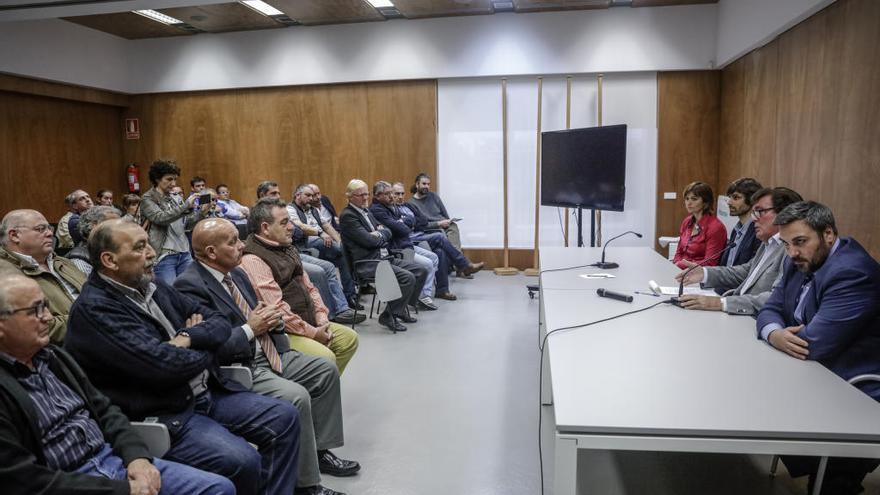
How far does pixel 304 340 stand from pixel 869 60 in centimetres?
385

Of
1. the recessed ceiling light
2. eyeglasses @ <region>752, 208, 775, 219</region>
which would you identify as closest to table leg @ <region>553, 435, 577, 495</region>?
eyeglasses @ <region>752, 208, 775, 219</region>

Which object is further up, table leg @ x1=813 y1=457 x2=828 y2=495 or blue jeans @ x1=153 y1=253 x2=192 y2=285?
blue jeans @ x1=153 y1=253 x2=192 y2=285

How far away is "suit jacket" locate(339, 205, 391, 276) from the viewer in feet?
15.1

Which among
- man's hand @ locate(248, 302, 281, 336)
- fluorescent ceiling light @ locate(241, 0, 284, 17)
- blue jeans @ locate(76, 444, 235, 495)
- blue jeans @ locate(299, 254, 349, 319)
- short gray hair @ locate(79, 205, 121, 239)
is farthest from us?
fluorescent ceiling light @ locate(241, 0, 284, 17)

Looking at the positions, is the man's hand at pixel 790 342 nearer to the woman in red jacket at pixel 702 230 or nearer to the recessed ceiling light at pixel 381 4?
the woman in red jacket at pixel 702 230

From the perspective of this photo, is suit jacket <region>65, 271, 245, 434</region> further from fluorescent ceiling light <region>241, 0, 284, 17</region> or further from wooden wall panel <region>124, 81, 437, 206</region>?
wooden wall panel <region>124, 81, 437, 206</region>

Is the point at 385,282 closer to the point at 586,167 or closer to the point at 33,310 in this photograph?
the point at 586,167

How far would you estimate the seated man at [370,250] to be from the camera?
4609mm

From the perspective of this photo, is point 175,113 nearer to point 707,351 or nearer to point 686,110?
point 686,110

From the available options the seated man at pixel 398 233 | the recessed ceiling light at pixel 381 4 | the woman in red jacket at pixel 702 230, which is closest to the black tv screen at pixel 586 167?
the woman in red jacket at pixel 702 230

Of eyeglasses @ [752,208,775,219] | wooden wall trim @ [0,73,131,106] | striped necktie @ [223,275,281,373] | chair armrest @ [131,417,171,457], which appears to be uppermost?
wooden wall trim @ [0,73,131,106]

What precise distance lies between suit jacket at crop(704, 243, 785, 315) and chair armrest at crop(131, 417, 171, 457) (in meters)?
2.24

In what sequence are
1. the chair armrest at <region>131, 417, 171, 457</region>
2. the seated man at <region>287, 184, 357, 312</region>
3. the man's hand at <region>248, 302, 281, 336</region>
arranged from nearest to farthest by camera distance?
1. the chair armrest at <region>131, 417, 171, 457</region>
2. the man's hand at <region>248, 302, 281, 336</region>
3. the seated man at <region>287, 184, 357, 312</region>

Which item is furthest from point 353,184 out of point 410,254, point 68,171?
point 68,171
